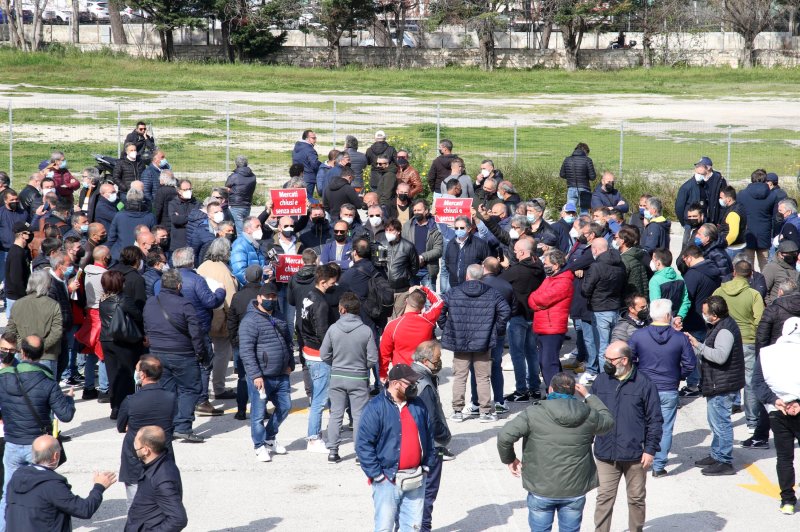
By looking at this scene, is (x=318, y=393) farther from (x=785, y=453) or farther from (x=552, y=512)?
(x=785, y=453)

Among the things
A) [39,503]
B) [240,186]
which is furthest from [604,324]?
[240,186]

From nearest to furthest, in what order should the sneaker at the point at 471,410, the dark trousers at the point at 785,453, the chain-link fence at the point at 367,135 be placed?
the dark trousers at the point at 785,453 < the sneaker at the point at 471,410 < the chain-link fence at the point at 367,135

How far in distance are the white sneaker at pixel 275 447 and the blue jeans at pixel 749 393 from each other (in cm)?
475

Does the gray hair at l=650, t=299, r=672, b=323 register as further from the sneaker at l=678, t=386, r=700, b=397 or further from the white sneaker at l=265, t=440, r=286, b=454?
the white sneaker at l=265, t=440, r=286, b=454


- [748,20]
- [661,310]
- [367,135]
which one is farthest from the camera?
[748,20]

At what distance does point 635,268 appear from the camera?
12.6m

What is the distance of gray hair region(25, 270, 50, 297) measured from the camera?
10508 mm

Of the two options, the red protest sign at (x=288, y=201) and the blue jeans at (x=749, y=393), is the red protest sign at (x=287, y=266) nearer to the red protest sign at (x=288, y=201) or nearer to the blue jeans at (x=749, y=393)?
the red protest sign at (x=288, y=201)

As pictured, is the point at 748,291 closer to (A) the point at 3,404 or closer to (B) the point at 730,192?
(B) the point at 730,192

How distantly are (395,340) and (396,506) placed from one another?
281 cm

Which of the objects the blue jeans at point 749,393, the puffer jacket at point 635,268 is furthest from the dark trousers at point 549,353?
the blue jeans at point 749,393

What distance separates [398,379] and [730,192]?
31.9 ft

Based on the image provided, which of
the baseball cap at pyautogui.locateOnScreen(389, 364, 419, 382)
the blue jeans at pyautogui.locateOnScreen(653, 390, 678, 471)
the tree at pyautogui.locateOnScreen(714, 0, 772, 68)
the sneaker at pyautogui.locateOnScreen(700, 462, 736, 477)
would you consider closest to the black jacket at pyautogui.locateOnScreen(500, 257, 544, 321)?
the blue jeans at pyautogui.locateOnScreen(653, 390, 678, 471)

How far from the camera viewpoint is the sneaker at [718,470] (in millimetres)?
10141
